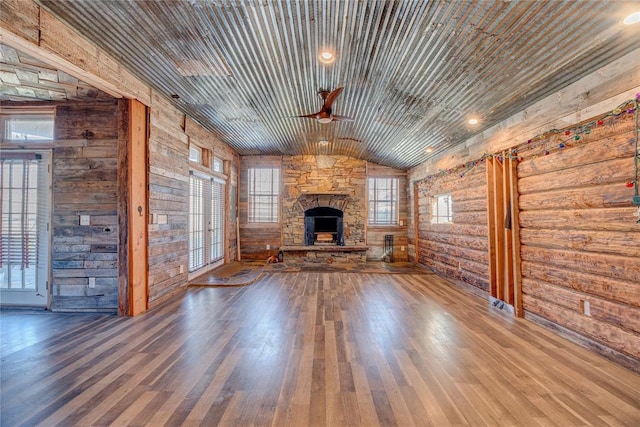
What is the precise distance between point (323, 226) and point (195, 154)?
13.1 feet

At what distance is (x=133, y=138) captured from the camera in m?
3.62

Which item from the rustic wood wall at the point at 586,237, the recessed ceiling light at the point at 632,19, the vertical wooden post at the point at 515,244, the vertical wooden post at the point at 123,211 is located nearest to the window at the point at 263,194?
the vertical wooden post at the point at 123,211

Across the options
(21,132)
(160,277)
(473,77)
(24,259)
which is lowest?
(160,277)

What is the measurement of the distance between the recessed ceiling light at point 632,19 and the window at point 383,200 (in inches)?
247

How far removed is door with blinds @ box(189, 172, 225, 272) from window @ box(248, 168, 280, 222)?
1144 mm

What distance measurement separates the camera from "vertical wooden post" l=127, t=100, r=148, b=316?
11.7ft

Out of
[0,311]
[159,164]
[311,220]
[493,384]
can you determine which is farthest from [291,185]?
[493,384]

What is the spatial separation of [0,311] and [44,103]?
9.18ft

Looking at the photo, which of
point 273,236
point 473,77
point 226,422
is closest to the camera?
point 226,422

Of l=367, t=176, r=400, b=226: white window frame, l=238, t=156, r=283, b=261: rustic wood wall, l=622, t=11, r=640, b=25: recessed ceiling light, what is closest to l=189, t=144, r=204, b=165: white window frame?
l=238, t=156, r=283, b=261: rustic wood wall

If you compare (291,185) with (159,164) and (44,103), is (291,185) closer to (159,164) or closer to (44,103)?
(159,164)

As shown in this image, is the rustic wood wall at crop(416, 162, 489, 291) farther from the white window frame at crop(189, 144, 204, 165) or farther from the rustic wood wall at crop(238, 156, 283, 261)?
the white window frame at crop(189, 144, 204, 165)

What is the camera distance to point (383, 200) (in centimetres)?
830

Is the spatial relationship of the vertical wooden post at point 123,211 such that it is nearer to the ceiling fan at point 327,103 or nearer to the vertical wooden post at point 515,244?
the ceiling fan at point 327,103
